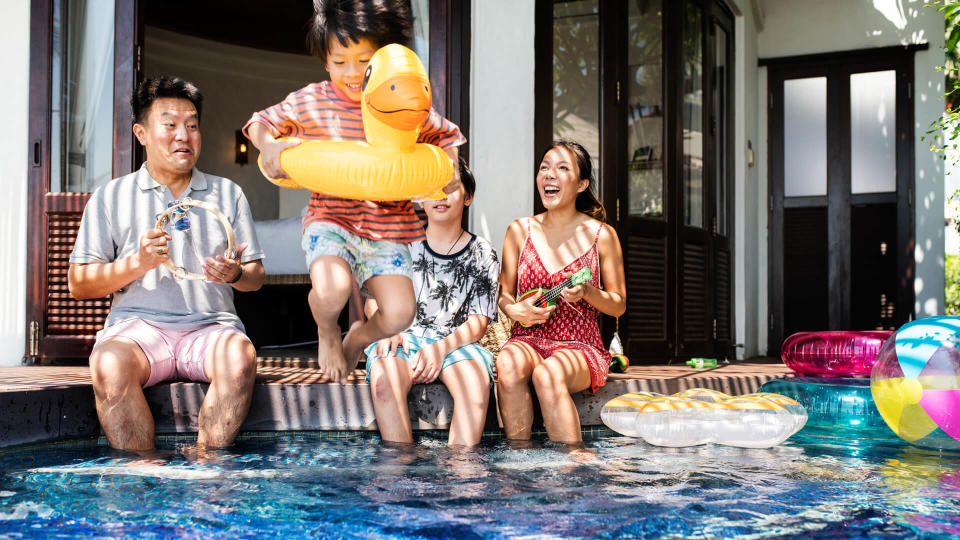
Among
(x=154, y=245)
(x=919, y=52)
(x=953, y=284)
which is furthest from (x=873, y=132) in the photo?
(x=154, y=245)

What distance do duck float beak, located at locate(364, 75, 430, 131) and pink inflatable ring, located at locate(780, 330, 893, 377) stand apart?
2.47 metres

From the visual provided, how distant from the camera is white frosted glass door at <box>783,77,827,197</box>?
7.52 metres

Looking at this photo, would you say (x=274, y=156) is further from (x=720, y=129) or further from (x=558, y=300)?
(x=720, y=129)

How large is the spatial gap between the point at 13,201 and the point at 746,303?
5.55 m

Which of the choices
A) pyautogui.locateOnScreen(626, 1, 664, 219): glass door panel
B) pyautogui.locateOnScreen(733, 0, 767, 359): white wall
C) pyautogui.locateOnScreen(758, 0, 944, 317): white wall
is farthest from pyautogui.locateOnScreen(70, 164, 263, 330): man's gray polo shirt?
pyautogui.locateOnScreen(758, 0, 944, 317): white wall

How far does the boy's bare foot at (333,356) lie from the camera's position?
308 cm

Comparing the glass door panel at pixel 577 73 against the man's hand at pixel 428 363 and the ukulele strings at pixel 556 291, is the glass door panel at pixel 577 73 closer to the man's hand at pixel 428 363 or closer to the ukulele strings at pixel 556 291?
the ukulele strings at pixel 556 291

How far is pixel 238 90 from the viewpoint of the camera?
9344 millimetres

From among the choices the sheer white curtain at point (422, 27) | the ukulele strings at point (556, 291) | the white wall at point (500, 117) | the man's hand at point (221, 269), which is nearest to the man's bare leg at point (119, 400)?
the man's hand at point (221, 269)

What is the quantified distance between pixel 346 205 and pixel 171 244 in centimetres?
69

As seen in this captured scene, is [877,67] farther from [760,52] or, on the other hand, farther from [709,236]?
[709,236]

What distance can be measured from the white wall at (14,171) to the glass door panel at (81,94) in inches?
6.4

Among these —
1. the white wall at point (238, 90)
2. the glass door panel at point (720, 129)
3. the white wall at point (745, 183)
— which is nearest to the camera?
the glass door panel at point (720, 129)

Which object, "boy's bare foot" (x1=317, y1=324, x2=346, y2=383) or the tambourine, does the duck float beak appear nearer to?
the tambourine
